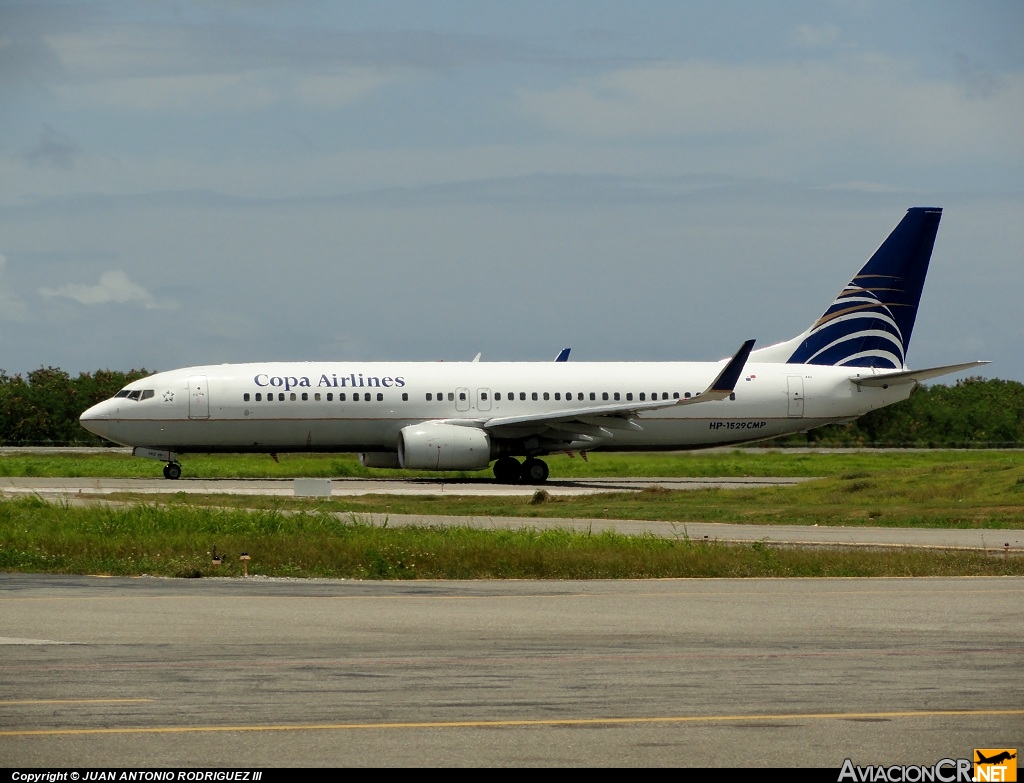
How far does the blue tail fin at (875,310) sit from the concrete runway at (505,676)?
1285 inches

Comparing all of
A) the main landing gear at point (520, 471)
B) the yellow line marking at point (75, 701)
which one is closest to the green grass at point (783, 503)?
the main landing gear at point (520, 471)

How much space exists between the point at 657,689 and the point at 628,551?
1118 cm

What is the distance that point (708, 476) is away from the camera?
50.8 metres

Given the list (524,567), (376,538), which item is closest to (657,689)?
(524,567)

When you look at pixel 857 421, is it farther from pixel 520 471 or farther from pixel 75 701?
pixel 75 701

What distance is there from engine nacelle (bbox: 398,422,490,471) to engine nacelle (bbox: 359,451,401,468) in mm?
2588

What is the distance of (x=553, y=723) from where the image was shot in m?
9.74

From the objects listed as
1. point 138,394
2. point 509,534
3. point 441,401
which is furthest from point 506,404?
point 509,534

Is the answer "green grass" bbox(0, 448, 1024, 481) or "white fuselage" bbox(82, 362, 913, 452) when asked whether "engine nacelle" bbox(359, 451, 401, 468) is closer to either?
"white fuselage" bbox(82, 362, 913, 452)

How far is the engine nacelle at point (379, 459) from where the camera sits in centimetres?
4688

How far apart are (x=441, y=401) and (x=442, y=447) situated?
9.77ft

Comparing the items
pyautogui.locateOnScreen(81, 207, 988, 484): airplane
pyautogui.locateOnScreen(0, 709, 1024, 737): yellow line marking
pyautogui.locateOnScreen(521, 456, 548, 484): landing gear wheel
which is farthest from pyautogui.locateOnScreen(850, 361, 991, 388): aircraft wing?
pyautogui.locateOnScreen(0, 709, 1024, 737): yellow line marking

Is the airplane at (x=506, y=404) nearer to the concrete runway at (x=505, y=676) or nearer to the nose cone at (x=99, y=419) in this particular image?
Answer: the nose cone at (x=99, y=419)

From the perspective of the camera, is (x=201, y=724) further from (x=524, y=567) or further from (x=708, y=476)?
(x=708, y=476)
